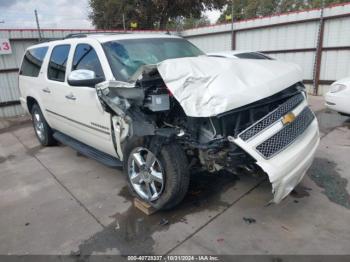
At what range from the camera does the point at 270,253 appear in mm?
2443

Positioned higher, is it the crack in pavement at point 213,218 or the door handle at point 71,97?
the door handle at point 71,97

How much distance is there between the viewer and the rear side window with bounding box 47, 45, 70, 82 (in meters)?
4.22

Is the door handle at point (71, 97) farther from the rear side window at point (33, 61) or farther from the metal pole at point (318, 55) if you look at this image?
the metal pole at point (318, 55)

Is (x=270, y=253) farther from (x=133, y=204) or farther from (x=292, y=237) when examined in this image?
(x=133, y=204)

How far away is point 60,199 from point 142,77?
6.31 feet

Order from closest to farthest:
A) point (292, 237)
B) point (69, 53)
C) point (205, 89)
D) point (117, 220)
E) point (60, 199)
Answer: point (205, 89)
point (292, 237)
point (117, 220)
point (60, 199)
point (69, 53)

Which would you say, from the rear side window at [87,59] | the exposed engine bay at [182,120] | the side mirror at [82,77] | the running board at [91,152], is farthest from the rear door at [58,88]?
the exposed engine bay at [182,120]

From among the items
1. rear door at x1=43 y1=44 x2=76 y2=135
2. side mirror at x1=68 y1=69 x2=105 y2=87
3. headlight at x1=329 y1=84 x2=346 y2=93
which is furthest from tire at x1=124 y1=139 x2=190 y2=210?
headlight at x1=329 y1=84 x2=346 y2=93

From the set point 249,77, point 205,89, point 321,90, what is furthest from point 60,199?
point 321,90

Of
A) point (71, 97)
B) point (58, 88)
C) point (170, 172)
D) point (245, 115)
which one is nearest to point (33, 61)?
point (58, 88)

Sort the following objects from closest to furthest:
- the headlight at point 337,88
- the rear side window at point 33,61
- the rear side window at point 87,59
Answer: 1. the rear side window at point 87,59
2. the rear side window at point 33,61
3. the headlight at point 337,88

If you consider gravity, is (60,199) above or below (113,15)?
below

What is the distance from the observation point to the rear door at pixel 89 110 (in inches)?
136

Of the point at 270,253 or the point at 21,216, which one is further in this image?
the point at 21,216
